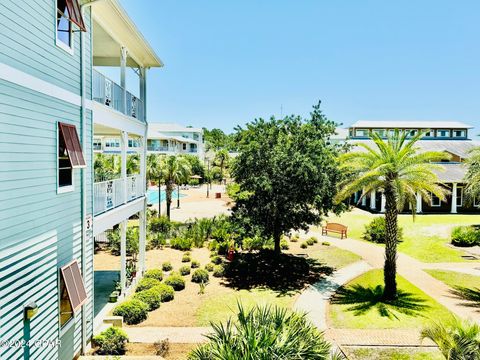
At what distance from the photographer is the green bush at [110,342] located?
445 inches

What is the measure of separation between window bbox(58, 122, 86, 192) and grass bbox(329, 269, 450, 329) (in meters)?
10.7

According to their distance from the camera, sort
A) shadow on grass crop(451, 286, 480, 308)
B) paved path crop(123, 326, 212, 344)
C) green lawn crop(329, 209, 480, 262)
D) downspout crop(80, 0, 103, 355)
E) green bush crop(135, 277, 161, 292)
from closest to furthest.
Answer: downspout crop(80, 0, 103, 355)
paved path crop(123, 326, 212, 344)
shadow on grass crop(451, 286, 480, 308)
green bush crop(135, 277, 161, 292)
green lawn crop(329, 209, 480, 262)

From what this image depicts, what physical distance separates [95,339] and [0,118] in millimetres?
7469

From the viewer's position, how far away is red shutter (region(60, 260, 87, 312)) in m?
9.82

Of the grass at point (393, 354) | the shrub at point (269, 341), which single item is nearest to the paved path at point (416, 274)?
the grass at point (393, 354)

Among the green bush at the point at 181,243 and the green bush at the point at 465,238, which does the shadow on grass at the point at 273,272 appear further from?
the green bush at the point at 465,238

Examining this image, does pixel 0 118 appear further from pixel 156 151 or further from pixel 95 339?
pixel 156 151

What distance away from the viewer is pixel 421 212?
38.7 m

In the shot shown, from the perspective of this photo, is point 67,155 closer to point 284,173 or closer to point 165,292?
point 165,292

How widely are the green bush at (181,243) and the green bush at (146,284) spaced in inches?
290

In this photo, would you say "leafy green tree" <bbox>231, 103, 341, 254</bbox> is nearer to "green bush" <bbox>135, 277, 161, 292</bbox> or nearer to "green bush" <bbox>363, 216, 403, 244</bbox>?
"green bush" <bbox>135, 277, 161, 292</bbox>

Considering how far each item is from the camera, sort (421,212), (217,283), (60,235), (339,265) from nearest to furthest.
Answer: (60,235), (217,283), (339,265), (421,212)

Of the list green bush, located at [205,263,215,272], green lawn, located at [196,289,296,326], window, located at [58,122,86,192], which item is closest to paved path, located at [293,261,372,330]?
green lawn, located at [196,289,296,326]

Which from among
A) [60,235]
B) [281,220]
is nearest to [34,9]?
[60,235]
